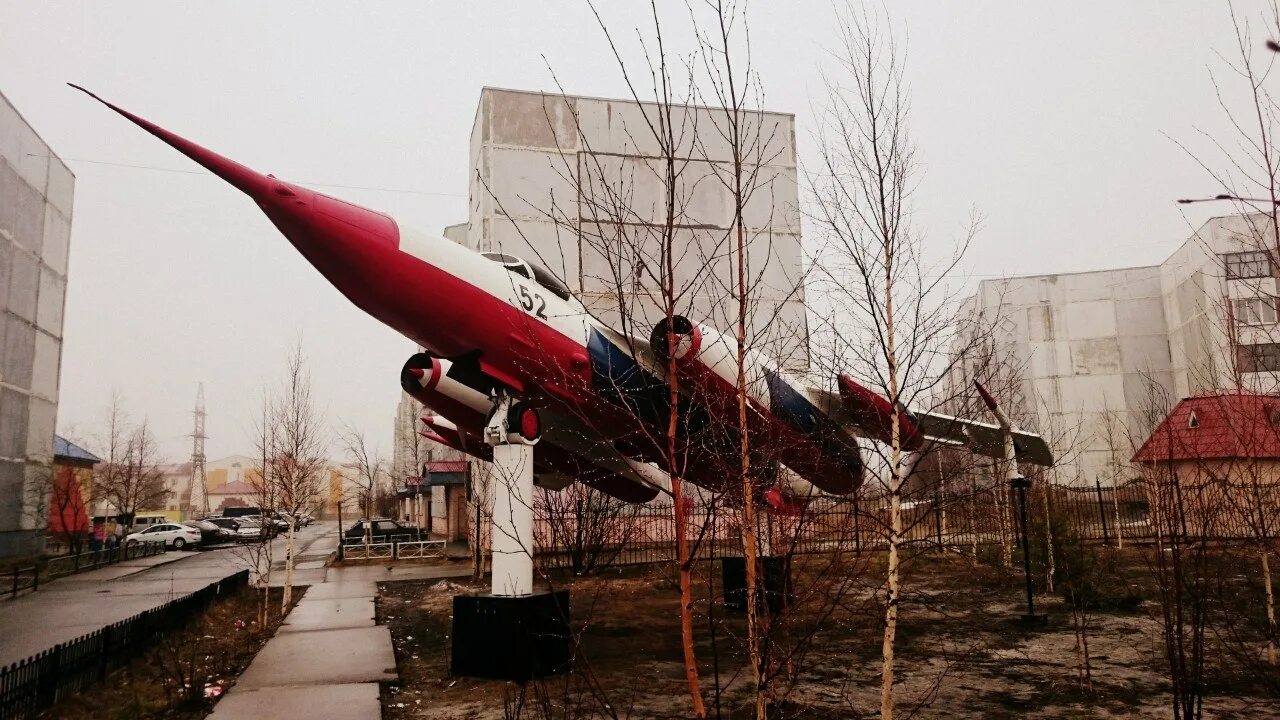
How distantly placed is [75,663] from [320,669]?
254 cm

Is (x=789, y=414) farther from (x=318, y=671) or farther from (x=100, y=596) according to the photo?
(x=100, y=596)

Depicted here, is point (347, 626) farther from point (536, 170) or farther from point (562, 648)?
point (536, 170)

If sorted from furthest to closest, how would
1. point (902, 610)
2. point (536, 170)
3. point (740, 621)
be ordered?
point (536, 170) < point (902, 610) < point (740, 621)

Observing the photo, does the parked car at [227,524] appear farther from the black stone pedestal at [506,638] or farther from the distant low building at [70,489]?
the black stone pedestal at [506,638]

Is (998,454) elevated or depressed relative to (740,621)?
elevated

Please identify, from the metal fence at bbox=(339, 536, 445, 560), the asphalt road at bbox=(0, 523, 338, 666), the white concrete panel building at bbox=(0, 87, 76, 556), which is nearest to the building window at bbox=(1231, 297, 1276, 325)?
the asphalt road at bbox=(0, 523, 338, 666)

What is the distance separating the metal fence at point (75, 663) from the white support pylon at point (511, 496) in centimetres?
447

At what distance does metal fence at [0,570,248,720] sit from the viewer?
7289 mm

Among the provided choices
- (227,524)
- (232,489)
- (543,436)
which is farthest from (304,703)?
(232,489)

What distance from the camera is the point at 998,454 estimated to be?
504 inches

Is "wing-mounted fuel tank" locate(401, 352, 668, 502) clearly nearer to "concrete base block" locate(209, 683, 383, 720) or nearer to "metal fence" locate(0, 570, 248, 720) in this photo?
"concrete base block" locate(209, 683, 383, 720)

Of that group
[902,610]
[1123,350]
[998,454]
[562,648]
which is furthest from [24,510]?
[1123,350]

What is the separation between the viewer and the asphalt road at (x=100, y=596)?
13.4 m

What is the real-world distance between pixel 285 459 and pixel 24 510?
16.8 metres
